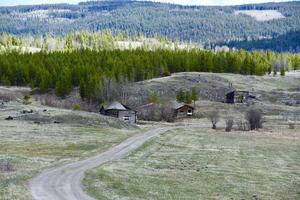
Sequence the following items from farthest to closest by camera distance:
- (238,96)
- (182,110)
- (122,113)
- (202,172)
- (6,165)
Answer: (238,96) → (182,110) → (122,113) → (202,172) → (6,165)

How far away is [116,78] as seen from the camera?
158 m

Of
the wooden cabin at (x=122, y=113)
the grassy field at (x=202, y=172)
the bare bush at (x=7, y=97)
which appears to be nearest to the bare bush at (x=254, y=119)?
the grassy field at (x=202, y=172)

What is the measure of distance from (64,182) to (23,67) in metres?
126

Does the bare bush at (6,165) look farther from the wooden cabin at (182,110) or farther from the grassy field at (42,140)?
the wooden cabin at (182,110)

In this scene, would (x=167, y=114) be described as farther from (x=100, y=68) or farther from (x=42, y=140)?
(x=42, y=140)

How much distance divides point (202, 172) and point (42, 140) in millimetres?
25784

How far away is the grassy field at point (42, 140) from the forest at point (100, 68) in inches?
1616

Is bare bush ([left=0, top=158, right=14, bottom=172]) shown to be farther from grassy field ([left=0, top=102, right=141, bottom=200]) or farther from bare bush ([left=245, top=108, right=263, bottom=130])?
bare bush ([left=245, top=108, right=263, bottom=130])

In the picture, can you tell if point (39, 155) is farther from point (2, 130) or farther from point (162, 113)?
point (162, 113)

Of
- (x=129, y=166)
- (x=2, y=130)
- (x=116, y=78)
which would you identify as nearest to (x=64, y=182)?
(x=129, y=166)

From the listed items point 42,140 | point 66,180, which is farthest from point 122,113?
point 66,180

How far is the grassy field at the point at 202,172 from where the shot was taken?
38281 millimetres

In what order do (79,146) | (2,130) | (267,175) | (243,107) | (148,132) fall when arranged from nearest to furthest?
(267,175) < (79,146) < (2,130) < (148,132) < (243,107)

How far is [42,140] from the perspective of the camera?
66125 millimetres
